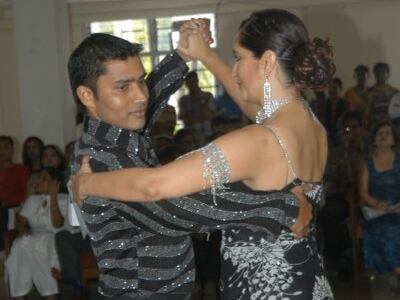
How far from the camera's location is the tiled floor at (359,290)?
216 inches

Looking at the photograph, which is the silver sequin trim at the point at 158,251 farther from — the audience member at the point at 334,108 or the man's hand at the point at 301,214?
the audience member at the point at 334,108

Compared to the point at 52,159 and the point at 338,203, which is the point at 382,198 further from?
the point at 52,159

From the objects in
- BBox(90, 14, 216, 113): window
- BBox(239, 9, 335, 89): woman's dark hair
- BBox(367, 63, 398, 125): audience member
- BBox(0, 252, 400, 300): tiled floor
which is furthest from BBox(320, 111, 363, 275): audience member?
BBox(90, 14, 216, 113): window

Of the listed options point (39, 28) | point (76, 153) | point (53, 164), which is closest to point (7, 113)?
Result: point (39, 28)

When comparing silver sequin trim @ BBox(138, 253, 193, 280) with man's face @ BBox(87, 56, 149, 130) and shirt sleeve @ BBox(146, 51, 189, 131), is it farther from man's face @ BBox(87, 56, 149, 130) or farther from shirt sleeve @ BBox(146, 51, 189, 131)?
shirt sleeve @ BBox(146, 51, 189, 131)

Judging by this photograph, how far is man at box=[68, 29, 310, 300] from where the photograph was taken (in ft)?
6.66

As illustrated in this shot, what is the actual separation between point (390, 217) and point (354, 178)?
51 cm

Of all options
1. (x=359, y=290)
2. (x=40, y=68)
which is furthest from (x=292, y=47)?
(x=40, y=68)

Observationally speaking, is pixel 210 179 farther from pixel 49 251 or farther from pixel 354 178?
pixel 354 178

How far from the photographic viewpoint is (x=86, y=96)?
2.12 metres

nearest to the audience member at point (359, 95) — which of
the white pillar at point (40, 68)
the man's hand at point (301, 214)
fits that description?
the white pillar at point (40, 68)

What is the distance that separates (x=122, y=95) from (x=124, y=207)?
29 centimetres

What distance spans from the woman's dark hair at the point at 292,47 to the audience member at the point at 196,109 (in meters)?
6.07

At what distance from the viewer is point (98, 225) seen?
2.06 meters
